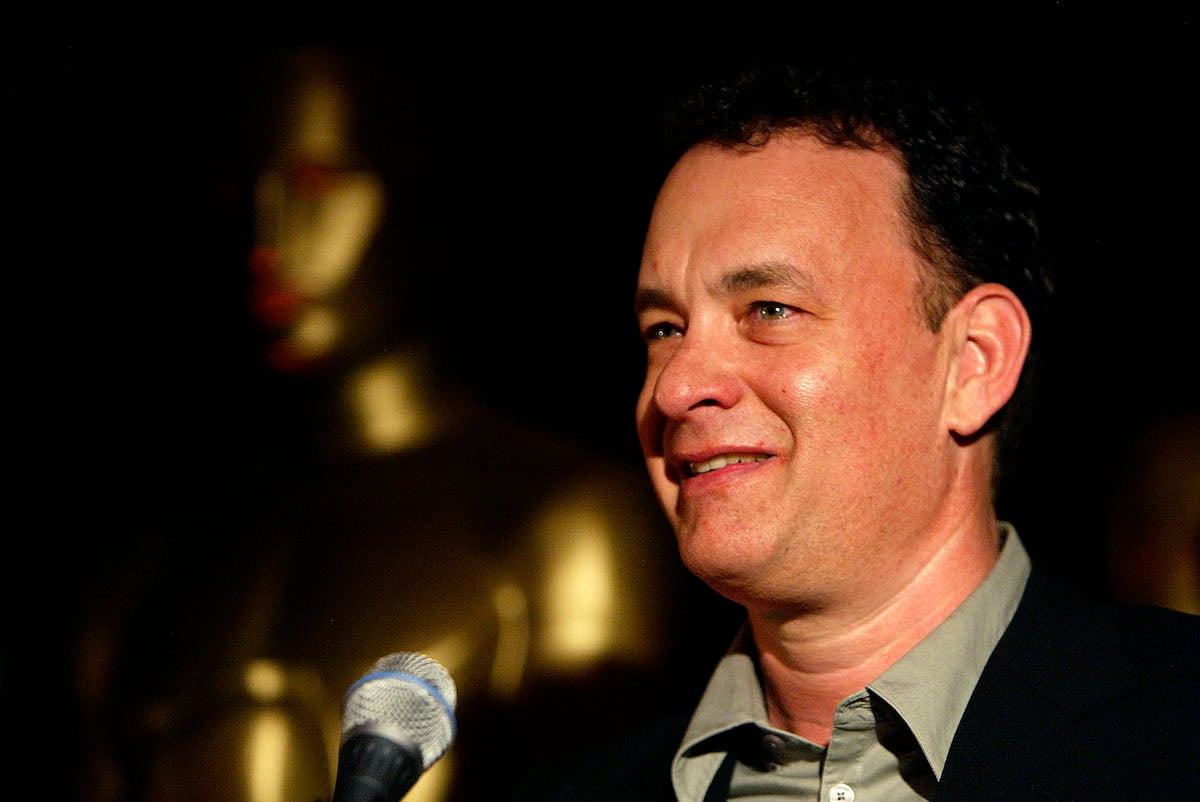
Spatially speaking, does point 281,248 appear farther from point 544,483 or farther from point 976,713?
point 976,713

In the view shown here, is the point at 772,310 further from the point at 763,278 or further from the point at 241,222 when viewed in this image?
the point at 241,222

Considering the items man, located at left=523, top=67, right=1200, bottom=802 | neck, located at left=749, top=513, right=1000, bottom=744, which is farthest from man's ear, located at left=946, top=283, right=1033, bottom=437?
neck, located at left=749, top=513, right=1000, bottom=744

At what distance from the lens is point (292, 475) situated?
1624mm

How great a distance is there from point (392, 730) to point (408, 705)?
A: 0.02 metres

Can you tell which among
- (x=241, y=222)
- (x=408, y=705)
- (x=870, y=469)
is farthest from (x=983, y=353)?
(x=241, y=222)

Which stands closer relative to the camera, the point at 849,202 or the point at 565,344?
the point at 849,202

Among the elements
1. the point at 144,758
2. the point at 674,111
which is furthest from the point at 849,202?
the point at 144,758

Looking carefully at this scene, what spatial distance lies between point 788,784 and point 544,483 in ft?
1.85

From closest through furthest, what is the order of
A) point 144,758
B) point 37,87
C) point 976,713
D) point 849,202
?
point 976,713
point 849,202
point 144,758
point 37,87

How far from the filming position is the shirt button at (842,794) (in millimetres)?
1148

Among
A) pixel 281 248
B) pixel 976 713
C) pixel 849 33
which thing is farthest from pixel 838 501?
pixel 281 248

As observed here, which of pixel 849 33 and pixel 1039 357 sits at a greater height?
pixel 849 33

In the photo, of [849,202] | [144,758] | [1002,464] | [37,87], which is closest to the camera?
Result: [849,202]

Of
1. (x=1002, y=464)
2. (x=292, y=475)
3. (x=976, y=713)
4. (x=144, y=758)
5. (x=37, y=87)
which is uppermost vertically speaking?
(x=37, y=87)
